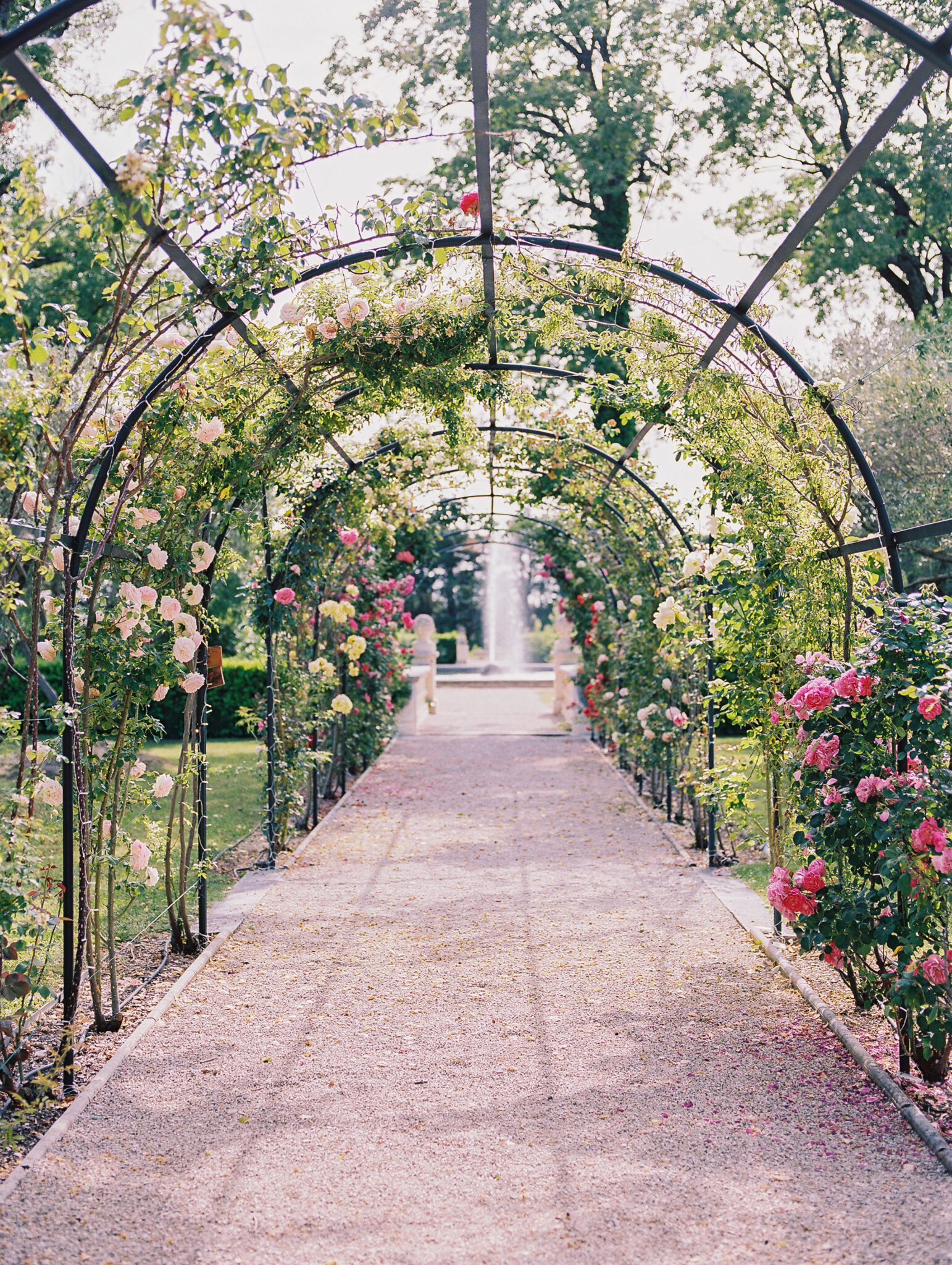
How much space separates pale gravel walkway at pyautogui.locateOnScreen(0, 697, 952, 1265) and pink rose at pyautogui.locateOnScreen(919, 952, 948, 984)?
1.45 ft

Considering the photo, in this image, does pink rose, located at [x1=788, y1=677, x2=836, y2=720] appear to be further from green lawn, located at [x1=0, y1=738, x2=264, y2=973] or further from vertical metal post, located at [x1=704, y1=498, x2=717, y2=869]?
vertical metal post, located at [x1=704, y1=498, x2=717, y2=869]

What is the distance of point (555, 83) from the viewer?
1326 centimetres

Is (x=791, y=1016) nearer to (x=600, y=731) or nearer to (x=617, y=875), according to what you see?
(x=617, y=875)

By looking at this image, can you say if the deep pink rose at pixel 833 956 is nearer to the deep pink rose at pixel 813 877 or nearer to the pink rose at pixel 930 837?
the deep pink rose at pixel 813 877

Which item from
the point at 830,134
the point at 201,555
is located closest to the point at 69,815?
the point at 201,555

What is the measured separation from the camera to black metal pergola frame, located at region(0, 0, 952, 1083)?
8.82ft

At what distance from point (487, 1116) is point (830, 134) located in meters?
Answer: 13.7

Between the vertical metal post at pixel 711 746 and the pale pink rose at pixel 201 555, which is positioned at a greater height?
the pale pink rose at pixel 201 555

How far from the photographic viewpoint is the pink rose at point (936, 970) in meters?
3.11

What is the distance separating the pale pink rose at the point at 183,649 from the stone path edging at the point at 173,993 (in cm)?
134

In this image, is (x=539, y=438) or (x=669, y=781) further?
(x=539, y=438)

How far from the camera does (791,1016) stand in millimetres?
4051

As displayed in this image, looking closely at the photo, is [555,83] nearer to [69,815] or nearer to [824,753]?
[824,753]

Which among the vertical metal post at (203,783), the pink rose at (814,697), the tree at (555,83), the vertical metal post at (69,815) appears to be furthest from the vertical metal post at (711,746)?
the tree at (555,83)
